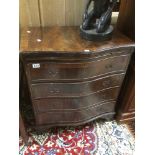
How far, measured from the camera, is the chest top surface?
117 centimetres

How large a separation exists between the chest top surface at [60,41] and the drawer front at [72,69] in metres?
0.10

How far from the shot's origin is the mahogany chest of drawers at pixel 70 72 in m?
1.18

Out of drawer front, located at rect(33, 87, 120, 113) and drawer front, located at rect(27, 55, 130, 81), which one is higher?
drawer front, located at rect(27, 55, 130, 81)

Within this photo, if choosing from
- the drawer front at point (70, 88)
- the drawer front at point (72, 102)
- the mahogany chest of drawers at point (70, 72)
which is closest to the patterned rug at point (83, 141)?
the mahogany chest of drawers at point (70, 72)

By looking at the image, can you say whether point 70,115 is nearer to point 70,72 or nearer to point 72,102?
point 72,102

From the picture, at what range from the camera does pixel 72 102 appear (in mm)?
1438

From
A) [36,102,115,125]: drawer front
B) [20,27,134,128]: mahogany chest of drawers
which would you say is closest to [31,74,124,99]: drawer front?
[20,27,134,128]: mahogany chest of drawers

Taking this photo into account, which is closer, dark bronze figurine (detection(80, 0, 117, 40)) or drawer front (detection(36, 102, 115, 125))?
dark bronze figurine (detection(80, 0, 117, 40))

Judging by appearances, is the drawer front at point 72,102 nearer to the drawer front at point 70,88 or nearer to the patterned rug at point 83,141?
the drawer front at point 70,88

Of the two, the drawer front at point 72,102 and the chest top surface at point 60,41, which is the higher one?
the chest top surface at point 60,41

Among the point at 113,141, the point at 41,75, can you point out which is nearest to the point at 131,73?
the point at 113,141

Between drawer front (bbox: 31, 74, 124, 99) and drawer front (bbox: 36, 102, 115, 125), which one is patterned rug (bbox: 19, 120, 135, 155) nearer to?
drawer front (bbox: 36, 102, 115, 125)
